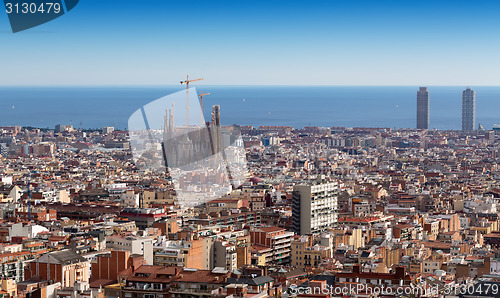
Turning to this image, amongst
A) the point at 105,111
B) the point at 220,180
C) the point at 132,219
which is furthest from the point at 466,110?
the point at 220,180

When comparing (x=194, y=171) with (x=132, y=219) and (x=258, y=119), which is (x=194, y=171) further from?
(x=258, y=119)

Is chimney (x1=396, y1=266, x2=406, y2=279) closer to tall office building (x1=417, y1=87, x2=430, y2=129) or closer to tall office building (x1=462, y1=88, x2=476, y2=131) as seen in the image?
tall office building (x1=462, y1=88, x2=476, y2=131)

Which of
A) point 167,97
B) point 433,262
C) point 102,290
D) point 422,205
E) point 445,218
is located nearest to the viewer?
point 167,97

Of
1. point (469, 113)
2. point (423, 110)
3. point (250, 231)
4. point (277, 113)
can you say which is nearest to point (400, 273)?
point (250, 231)

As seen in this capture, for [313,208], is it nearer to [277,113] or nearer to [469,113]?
[469,113]

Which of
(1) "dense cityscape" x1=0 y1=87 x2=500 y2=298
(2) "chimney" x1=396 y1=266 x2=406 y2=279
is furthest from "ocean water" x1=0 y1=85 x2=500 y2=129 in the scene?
(2) "chimney" x1=396 y1=266 x2=406 y2=279

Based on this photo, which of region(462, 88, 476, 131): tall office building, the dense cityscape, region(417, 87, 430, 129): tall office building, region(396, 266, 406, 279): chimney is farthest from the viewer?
region(417, 87, 430, 129): tall office building
